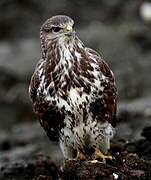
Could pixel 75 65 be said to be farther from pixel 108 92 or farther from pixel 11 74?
pixel 11 74

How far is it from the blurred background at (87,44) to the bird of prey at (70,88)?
2717mm

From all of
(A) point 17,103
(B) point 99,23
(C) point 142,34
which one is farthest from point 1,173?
(B) point 99,23

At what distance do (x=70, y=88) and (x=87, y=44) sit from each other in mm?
11023

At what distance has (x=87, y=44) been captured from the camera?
63.6 ft

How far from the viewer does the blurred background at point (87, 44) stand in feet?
45.1

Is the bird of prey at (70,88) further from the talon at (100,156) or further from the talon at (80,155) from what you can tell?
the talon at (80,155)

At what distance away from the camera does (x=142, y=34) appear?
19.6 m

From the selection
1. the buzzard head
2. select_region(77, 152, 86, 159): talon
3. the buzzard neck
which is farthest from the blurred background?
the buzzard head

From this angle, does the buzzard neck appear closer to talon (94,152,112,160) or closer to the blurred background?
talon (94,152,112,160)

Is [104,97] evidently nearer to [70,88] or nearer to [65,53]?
[70,88]

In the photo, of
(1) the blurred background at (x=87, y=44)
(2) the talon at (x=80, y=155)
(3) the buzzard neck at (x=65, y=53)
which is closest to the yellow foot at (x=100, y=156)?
(2) the talon at (x=80, y=155)

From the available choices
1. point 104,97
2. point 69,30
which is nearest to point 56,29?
point 69,30

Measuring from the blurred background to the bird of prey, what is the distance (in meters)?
2.72

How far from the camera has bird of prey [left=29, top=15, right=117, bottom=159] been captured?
845cm
